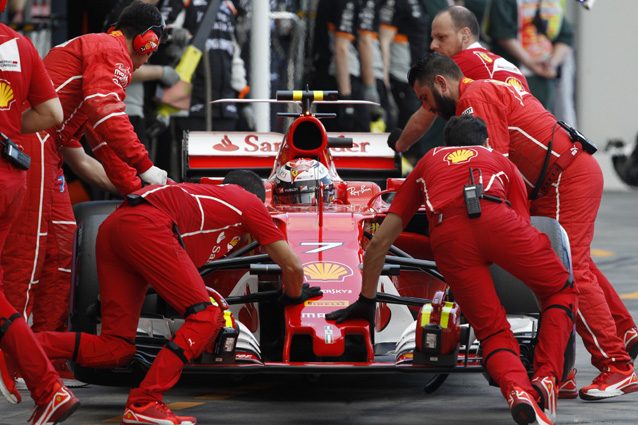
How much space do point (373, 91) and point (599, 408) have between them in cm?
828

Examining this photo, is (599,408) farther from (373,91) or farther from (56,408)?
(373,91)

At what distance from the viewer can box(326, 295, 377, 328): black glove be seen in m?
7.25

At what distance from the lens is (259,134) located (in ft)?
33.8

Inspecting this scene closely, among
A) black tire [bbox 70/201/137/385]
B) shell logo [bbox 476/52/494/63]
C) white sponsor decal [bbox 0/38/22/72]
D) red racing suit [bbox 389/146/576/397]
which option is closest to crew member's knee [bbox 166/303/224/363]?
black tire [bbox 70/201/137/385]

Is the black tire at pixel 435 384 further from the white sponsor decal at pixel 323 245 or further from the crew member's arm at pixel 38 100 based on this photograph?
the crew member's arm at pixel 38 100

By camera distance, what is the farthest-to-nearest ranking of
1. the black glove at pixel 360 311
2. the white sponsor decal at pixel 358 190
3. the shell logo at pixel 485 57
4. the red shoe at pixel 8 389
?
the white sponsor decal at pixel 358 190 < the shell logo at pixel 485 57 < the black glove at pixel 360 311 < the red shoe at pixel 8 389

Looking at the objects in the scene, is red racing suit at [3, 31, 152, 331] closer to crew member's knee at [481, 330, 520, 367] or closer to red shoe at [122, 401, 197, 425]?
red shoe at [122, 401, 197, 425]

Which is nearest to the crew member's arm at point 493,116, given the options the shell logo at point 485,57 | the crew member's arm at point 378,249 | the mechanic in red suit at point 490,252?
the shell logo at point 485,57

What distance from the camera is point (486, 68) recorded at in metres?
8.62

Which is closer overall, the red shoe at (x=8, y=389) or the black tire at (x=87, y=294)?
the red shoe at (x=8, y=389)

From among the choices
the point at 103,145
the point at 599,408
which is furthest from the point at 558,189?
the point at 103,145

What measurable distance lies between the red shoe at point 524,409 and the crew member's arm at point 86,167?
3.01 metres

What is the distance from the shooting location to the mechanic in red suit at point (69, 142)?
7.96 m

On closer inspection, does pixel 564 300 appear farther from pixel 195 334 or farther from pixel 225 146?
pixel 225 146
